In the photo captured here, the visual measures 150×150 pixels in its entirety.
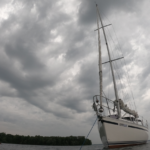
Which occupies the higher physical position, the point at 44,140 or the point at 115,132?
the point at 44,140

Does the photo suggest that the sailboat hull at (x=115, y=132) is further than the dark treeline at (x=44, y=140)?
No

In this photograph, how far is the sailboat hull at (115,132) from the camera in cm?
1603

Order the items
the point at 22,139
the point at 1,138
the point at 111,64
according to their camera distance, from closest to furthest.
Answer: the point at 111,64
the point at 22,139
the point at 1,138

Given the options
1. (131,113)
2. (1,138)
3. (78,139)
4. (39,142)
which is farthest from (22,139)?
(131,113)

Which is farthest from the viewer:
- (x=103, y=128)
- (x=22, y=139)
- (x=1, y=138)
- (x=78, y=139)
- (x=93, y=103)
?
(x=1, y=138)

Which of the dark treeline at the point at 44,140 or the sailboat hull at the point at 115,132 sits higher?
the dark treeline at the point at 44,140

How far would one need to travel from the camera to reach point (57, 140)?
82750mm

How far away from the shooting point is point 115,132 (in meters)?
16.8

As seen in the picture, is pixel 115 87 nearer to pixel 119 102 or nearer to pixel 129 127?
pixel 119 102

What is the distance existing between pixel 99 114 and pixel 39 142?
80.6 meters

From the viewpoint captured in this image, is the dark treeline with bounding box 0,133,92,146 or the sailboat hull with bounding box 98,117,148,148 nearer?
the sailboat hull with bounding box 98,117,148,148

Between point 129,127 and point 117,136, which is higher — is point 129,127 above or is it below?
above

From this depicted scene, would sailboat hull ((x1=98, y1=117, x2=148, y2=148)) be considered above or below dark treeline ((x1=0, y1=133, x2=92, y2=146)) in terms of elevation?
below

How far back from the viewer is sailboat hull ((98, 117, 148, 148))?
52.6 ft
